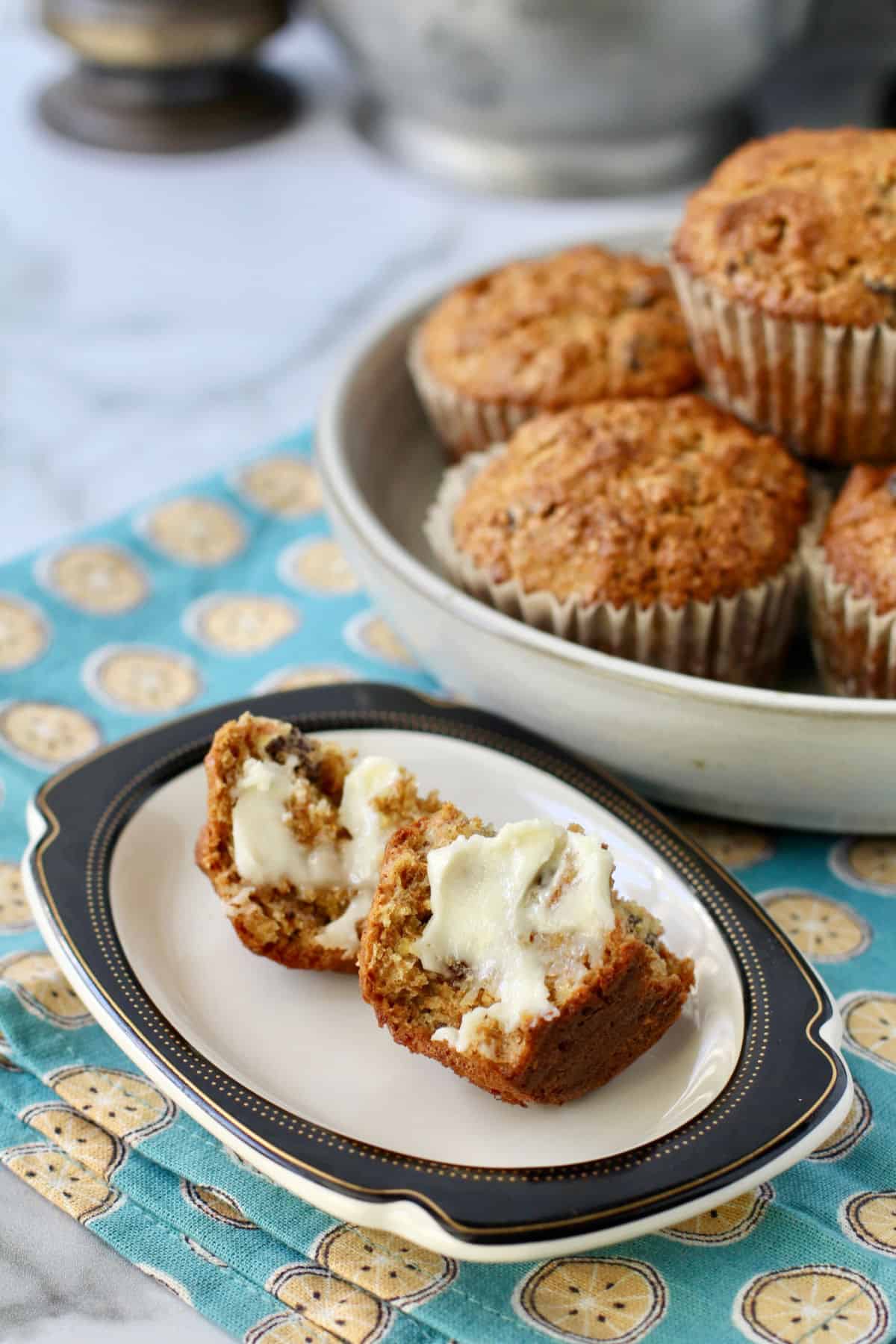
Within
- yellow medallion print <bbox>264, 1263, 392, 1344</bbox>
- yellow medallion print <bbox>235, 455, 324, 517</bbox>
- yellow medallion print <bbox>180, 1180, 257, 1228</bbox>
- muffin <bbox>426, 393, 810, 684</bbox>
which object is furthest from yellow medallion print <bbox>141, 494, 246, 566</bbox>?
yellow medallion print <bbox>264, 1263, 392, 1344</bbox>

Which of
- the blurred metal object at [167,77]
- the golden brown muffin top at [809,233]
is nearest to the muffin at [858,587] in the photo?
the golden brown muffin top at [809,233]

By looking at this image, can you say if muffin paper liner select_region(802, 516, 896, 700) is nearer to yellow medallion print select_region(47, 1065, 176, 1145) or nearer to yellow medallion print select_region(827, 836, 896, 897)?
Answer: yellow medallion print select_region(827, 836, 896, 897)

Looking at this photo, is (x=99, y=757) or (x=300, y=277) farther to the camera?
(x=300, y=277)

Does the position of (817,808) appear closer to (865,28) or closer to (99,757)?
(99,757)

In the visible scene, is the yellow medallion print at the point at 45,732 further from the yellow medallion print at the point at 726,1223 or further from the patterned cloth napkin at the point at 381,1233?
the yellow medallion print at the point at 726,1223

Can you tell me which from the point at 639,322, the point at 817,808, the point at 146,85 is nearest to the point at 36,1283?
the point at 817,808
